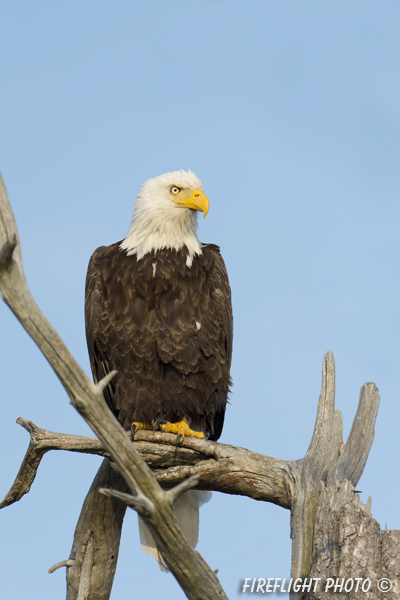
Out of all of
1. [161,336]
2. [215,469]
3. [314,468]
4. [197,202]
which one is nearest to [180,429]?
[215,469]

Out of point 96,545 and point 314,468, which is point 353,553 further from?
point 96,545

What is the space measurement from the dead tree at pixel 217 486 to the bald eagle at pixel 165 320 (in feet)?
1.19

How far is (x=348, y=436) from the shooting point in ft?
16.5

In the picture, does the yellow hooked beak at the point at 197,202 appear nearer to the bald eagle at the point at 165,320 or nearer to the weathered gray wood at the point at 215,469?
the bald eagle at the point at 165,320

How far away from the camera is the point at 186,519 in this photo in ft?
19.7

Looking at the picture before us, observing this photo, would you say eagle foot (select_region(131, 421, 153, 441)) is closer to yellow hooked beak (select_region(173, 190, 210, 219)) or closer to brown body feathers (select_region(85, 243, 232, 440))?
brown body feathers (select_region(85, 243, 232, 440))

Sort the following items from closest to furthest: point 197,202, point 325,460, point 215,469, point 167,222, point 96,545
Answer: point 215,469 < point 325,460 < point 96,545 < point 197,202 < point 167,222

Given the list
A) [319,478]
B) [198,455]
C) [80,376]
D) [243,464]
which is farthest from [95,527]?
[80,376]

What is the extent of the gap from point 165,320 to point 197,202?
45.2 inches

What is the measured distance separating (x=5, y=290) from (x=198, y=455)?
266cm

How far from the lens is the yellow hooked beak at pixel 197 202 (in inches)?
225

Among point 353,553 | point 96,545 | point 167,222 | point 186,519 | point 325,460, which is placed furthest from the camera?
→ point 186,519

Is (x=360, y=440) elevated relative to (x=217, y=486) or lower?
elevated

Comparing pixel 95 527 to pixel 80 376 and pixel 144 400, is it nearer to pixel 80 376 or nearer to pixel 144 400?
pixel 144 400
